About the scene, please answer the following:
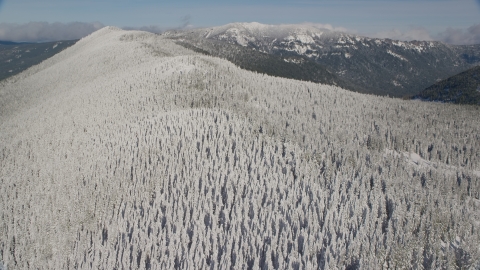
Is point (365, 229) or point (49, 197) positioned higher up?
point (365, 229)

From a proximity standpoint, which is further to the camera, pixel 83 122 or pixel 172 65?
pixel 172 65

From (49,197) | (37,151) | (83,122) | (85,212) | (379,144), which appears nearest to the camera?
(85,212)

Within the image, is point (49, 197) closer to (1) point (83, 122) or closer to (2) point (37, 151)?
(2) point (37, 151)

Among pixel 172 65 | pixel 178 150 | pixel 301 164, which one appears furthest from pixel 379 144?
pixel 172 65

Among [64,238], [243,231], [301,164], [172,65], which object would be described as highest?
[172,65]

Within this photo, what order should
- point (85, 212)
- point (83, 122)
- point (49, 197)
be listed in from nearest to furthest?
point (85, 212), point (49, 197), point (83, 122)

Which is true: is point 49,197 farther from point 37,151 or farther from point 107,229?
point 37,151
